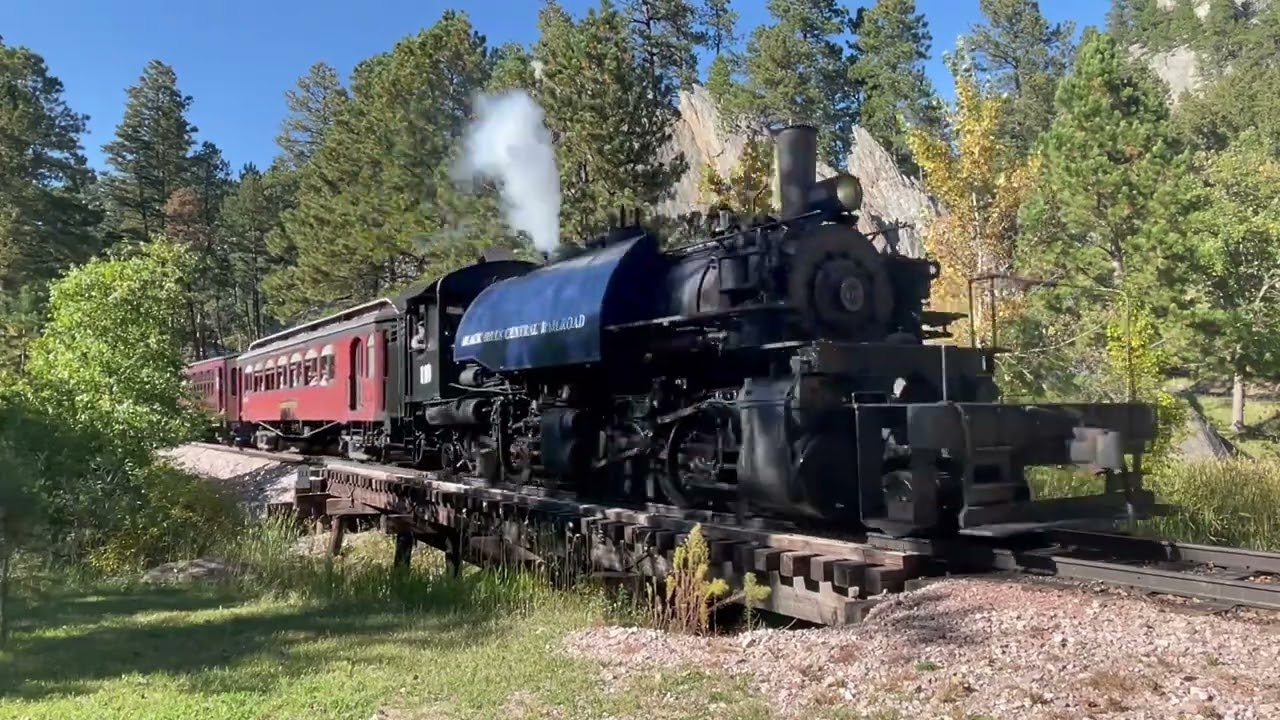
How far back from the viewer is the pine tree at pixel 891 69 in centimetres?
4748

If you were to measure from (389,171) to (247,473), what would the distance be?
507 inches

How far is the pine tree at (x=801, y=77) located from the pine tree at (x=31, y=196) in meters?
27.4

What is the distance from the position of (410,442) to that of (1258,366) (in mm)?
21034

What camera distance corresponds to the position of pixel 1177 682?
4480 mm

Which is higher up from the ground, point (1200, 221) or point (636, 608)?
point (1200, 221)

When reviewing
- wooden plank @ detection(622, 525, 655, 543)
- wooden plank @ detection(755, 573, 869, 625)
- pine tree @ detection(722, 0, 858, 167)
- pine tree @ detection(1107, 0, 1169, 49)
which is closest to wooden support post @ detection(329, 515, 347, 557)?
wooden plank @ detection(622, 525, 655, 543)

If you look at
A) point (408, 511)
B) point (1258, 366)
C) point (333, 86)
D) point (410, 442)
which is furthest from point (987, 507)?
point (333, 86)

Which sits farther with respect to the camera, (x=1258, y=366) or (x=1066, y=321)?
(x=1258, y=366)

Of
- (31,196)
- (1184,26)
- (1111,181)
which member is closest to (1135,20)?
(1184,26)

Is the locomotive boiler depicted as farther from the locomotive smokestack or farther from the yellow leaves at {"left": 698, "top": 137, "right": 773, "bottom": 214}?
the yellow leaves at {"left": 698, "top": 137, "right": 773, "bottom": 214}

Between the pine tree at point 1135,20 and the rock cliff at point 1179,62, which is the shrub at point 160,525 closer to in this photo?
the rock cliff at point 1179,62

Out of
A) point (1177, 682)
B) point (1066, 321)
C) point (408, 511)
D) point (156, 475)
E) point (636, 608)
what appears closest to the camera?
point (1177, 682)

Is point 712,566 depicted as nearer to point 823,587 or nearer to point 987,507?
point 823,587

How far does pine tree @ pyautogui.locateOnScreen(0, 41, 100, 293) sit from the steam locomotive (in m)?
31.4
